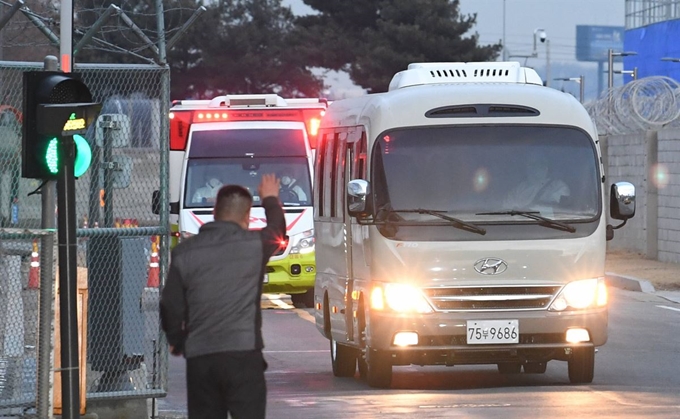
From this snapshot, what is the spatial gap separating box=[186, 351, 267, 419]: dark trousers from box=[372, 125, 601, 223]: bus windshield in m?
5.74

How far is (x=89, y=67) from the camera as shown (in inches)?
449

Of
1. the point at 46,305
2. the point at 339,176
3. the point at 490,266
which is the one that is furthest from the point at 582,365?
the point at 46,305

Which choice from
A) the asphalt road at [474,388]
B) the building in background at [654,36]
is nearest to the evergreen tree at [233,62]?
the building in background at [654,36]

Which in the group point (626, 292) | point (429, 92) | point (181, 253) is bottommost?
point (626, 292)

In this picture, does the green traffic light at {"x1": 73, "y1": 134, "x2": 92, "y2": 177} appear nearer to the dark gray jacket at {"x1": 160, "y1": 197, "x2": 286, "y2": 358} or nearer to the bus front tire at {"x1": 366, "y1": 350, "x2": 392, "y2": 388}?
the dark gray jacket at {"x1": 160, "y1": 197, "x2": 286, "y2": 358}

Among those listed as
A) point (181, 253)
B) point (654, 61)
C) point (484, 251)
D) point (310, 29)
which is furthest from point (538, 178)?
point (654, 61)

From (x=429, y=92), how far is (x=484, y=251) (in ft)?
4.95

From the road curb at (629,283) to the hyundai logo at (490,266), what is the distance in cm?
1265

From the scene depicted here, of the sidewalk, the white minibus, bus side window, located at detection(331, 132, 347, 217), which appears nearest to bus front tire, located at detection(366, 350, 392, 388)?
the white minibus

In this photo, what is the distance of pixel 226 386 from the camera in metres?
7.66

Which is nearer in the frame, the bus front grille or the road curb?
the bus front grille

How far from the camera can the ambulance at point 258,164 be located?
2261 cm

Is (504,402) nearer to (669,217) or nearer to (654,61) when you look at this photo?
(669,217)

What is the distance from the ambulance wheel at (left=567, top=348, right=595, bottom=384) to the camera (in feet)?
44.6
